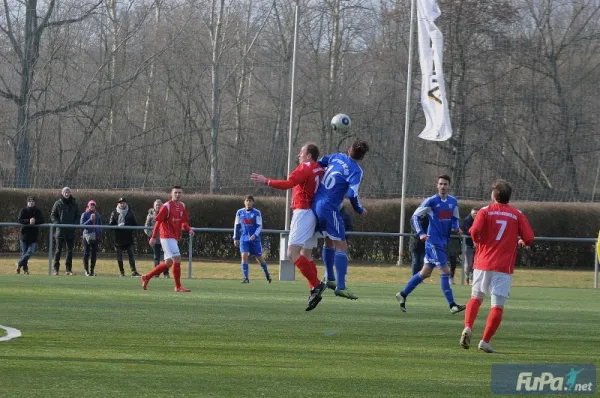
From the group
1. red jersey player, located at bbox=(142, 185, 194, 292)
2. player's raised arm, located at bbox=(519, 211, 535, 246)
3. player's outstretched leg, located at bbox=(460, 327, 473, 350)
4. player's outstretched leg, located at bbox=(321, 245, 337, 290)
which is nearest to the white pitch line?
player's outstretched leg, located at bbox=(460, 327, 473, 350)

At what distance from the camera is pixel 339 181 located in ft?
47.4

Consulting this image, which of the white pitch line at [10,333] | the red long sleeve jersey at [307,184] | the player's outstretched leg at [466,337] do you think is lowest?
the white pitch line at [10,333]

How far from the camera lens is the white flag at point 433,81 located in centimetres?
3225

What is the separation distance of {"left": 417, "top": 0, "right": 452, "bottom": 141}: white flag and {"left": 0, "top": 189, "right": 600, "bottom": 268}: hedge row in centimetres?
463

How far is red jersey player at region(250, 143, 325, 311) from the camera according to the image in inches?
561

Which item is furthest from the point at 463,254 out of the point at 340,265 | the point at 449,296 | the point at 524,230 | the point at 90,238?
the point at 524,230

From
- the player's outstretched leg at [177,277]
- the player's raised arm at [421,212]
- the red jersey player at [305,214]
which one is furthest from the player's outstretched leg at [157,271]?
the red jersey player at [305,214]

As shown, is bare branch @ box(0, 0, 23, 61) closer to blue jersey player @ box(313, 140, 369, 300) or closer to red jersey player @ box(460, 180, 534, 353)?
blue jersey player @ box(313, 140, 369, 300)

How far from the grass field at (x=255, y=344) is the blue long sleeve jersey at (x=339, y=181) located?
1.57m

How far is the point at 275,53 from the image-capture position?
44.2m

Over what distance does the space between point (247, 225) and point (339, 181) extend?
41.4 feet

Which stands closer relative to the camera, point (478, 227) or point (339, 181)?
point (478, 227)

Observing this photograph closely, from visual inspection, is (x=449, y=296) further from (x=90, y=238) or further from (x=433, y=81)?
(x=433, y=81)

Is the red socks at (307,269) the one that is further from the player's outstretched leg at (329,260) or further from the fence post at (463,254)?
the fence post at (463,254)
